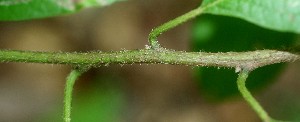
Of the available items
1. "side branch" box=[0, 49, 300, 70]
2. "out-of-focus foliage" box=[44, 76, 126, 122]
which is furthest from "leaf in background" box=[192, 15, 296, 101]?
"out-of-focus foliage" box=[44, 76, 126, 122]

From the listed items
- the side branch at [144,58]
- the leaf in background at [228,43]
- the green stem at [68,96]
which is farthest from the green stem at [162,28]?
the leaf in background at [228,43]

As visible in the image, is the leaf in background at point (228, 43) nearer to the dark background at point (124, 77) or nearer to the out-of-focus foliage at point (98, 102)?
the out-of-focus foliage at point (98, 102)

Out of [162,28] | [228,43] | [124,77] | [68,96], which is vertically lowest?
[68,96]

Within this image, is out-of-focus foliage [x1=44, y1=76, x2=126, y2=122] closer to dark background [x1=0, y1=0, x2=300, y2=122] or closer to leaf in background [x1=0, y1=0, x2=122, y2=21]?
dark background [x1=0, y1=0, x2=300, y2=122]

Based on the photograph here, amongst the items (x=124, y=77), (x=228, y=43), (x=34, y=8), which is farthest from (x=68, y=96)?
(x=124, y=77)

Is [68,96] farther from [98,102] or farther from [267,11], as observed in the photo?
[98,102]

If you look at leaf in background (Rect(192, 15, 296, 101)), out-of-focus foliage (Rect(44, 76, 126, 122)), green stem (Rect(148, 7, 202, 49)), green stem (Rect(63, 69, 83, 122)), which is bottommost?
green stem (Rect(63, 69, 83, 122))

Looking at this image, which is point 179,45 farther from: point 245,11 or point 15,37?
point 245,11
